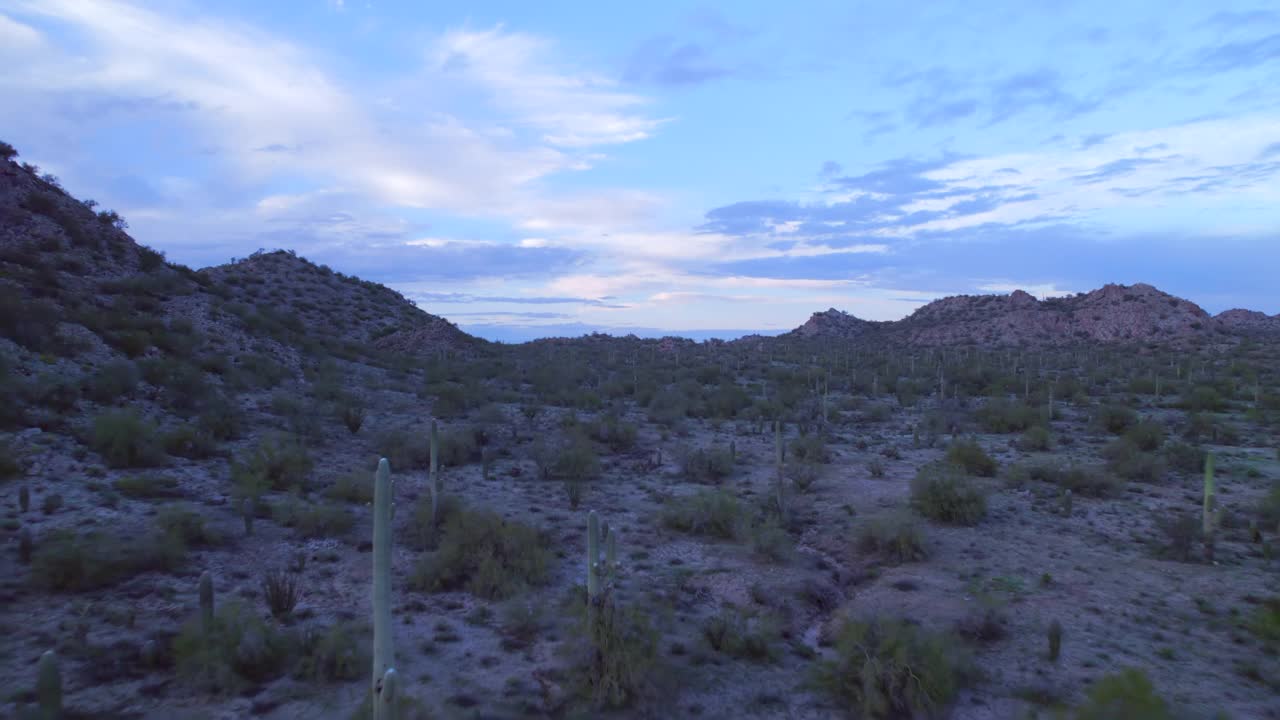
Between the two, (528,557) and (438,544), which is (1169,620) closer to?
(528,557)

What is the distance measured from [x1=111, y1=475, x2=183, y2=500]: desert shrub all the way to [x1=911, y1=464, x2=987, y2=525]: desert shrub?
13.7 meters

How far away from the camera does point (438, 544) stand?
10883 millimetres

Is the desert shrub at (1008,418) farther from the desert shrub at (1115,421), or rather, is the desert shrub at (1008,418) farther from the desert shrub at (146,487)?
the desert shrub at (146,487)

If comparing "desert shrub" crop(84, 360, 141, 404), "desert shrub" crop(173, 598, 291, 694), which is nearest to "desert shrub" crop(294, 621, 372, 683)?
"desert shrub" crop(173, 598, 291, 694)

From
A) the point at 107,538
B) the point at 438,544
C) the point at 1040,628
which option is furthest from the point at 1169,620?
the point at 107,538

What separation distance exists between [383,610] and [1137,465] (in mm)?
16499

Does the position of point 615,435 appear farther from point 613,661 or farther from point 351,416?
point 613,661

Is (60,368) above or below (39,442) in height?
above

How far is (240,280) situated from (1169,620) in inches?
1796

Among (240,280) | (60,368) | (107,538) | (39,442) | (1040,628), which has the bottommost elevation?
(1040,628)

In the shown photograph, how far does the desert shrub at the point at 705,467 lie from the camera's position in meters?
16.1

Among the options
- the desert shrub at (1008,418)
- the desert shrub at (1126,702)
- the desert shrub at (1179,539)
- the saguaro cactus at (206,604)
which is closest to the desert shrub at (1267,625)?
the desert shrub at (1179,539)

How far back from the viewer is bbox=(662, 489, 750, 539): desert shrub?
12.1m

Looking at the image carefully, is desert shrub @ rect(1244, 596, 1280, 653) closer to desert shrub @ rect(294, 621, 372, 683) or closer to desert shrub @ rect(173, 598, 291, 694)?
desert shrub @ rect(294, 621, 372, 683)
